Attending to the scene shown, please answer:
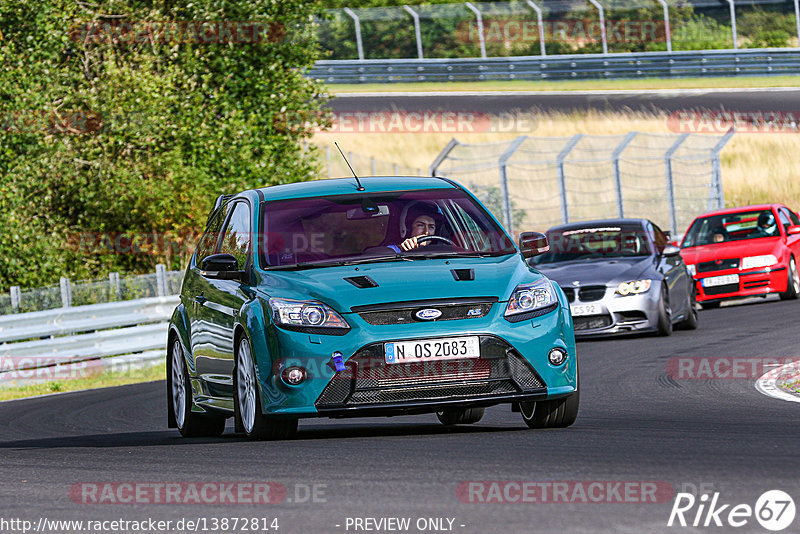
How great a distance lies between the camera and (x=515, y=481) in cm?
716

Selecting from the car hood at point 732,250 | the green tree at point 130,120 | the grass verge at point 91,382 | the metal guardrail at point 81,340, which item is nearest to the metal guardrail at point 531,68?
the green tree at point 130,120

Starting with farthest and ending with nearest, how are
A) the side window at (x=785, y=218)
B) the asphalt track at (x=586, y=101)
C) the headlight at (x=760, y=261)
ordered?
the asphalt track at (x=586, y=101) < the side window at (x=785, y=218) < the headlight at (x=760, y=261)

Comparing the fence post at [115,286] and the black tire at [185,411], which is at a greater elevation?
the black tire at [185,411]

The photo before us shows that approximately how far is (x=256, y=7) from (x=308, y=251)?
20.1 meters

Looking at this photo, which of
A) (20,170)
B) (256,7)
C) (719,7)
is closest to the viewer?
(20,170)

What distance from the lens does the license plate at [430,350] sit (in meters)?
8.83

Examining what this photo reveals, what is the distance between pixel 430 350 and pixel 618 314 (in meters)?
10.2

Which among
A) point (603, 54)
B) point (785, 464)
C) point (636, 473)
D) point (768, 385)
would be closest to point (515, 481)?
point (636, 473)

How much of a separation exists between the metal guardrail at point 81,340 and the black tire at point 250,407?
10355 millimetres

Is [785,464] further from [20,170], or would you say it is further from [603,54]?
[603,54]

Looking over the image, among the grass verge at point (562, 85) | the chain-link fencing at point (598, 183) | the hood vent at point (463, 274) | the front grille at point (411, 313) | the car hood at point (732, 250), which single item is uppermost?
the hood vent at point (463, 274)

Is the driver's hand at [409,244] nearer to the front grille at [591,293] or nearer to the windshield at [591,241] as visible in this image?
the front grille at [591,293]

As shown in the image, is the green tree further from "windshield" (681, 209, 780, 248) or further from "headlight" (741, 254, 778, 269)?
"headlight" (741, 254, 778, 269)

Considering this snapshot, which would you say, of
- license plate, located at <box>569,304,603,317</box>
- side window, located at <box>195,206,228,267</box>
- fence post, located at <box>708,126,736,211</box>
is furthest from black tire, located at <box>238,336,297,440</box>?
fence post, located at <box>708,126,736,211</box>
